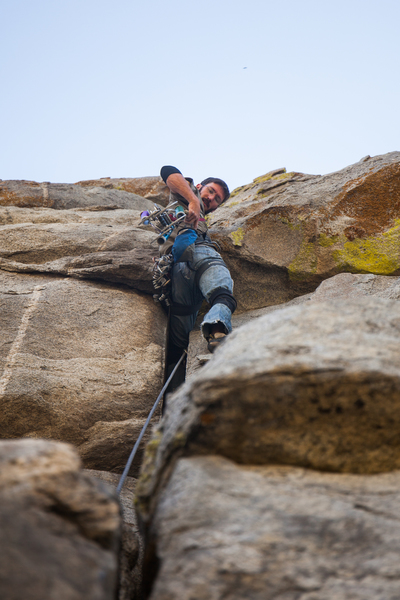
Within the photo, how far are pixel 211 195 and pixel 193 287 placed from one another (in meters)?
1.66

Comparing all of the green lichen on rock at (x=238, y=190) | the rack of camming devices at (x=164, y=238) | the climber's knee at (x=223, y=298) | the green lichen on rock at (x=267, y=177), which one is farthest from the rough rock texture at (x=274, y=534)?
the green lichen on rock at (x=238, y=190)

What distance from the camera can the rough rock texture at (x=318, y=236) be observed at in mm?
5609

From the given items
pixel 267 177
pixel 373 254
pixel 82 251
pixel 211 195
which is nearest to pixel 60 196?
pixel 82 251

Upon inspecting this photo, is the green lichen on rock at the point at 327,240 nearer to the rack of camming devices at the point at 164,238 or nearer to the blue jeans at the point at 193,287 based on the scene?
the blue jeans at the point at 193,287

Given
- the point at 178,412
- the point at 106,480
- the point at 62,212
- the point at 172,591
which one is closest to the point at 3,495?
the point at 172,591

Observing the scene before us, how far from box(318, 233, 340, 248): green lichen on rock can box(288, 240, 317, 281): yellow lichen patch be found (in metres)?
0.11

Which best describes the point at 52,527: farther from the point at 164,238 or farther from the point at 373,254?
the point at 373,254

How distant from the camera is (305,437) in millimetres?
1922

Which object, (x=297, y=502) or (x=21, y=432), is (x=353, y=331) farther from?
(x=21, y=432)

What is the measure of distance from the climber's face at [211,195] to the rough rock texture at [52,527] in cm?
532

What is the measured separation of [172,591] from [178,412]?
2.21ft

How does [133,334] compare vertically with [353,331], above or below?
below

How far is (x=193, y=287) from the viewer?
5.57m

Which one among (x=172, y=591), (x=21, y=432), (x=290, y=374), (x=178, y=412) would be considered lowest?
(x=21, y=432)
